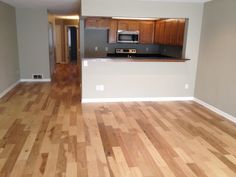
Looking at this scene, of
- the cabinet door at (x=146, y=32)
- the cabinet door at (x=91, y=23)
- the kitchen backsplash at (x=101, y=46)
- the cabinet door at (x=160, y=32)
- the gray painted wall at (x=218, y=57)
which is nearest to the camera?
the gray painted wall at (x=218, y=57)

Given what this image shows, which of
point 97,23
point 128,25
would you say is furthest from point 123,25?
point 97,23

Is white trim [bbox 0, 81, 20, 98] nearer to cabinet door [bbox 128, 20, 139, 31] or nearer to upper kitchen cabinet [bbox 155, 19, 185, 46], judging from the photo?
cabinet door [bbox 128, 20, 139, 31]

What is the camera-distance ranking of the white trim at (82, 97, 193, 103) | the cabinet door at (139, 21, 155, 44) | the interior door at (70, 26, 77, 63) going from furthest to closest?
the interior door at (70, 26, 77, 63) → the cabinet door at (139, 21, 155, 44) → the white trim at (82, 97, 193, 103)

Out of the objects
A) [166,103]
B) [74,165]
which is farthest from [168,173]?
[166,103]

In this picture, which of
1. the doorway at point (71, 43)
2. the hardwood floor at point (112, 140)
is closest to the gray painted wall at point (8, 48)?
the hardwood floor at point (112, 140)

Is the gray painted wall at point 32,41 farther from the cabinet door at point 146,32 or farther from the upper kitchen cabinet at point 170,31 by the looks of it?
the upper kitchen cabinet at point 170,31

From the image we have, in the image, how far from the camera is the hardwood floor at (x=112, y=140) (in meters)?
2.50

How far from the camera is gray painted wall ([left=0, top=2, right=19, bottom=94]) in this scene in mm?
5379

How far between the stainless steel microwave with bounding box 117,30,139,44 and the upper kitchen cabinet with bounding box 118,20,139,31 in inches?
4.5

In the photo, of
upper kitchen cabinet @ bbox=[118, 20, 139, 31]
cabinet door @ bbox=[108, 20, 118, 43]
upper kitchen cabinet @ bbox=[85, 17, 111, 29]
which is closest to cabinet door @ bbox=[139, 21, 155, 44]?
upper kitchen cabinet @ bbox=[118, 20, 139, 31]

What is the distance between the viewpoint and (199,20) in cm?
505

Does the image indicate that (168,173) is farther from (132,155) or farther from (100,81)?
(100,81)

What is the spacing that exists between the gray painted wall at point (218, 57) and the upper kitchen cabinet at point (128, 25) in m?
2.20

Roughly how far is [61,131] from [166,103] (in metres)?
2.70
